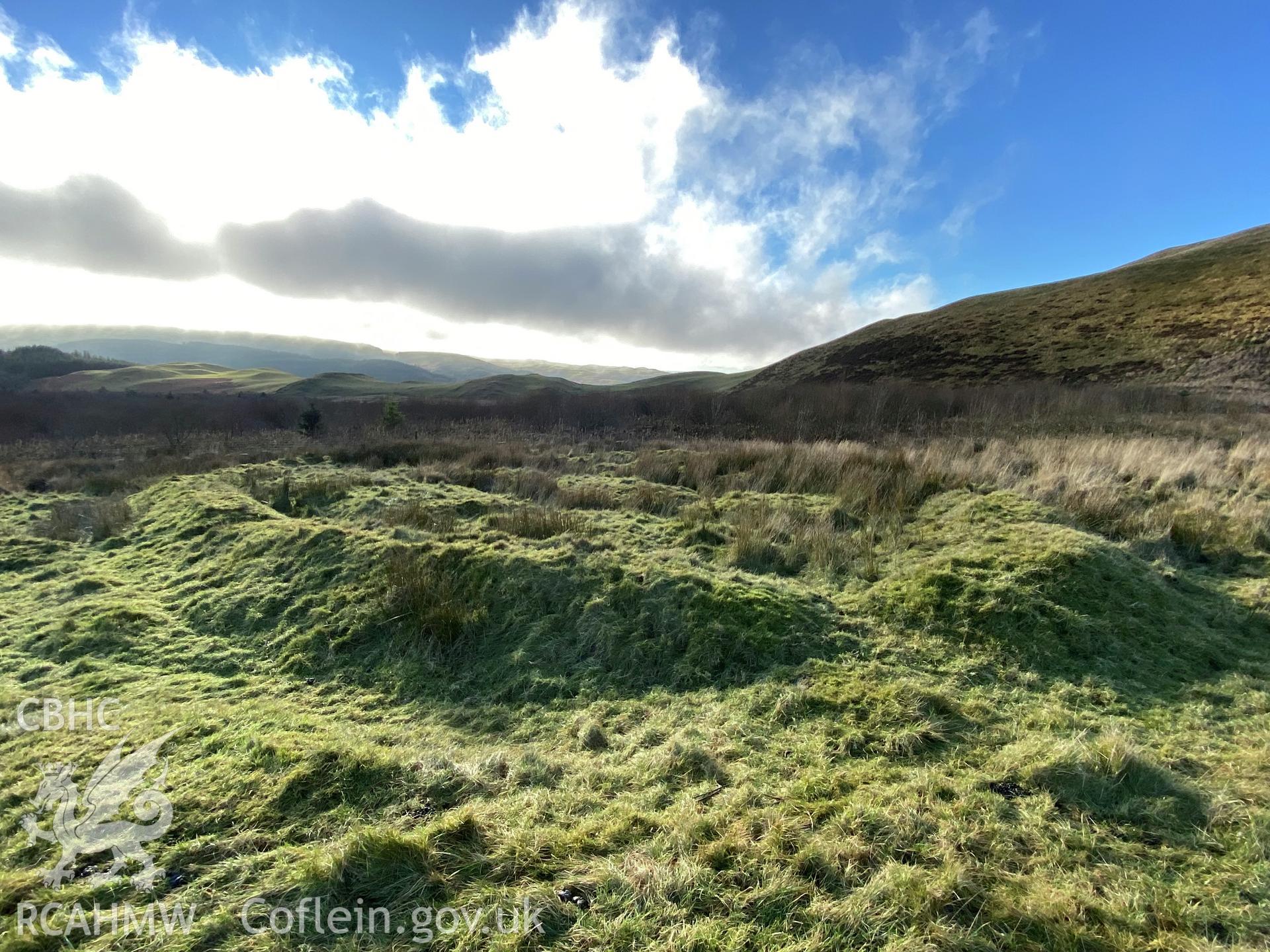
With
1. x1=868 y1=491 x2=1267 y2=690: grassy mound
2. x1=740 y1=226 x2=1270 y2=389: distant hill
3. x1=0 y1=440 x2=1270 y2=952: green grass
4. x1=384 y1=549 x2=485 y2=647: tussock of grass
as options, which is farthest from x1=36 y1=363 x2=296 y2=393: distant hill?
x1=868 y1=491 x2=1267 y2=690: grassy mound

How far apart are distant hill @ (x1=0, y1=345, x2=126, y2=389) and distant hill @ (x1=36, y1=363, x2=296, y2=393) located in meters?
2.98

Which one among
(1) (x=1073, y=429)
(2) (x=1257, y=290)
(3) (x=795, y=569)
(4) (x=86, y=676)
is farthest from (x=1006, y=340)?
(4) (x=86, y=676)

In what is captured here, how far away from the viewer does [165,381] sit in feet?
339

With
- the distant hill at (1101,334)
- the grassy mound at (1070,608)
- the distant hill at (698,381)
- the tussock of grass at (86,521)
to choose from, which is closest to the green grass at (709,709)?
the grassy mound at (1070,608)

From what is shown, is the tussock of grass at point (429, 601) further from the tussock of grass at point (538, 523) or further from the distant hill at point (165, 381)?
the distant hill at point (165, 381)

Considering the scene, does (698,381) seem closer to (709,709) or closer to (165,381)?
(709,709)

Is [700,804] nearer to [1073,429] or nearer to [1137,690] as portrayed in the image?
[1137,690]

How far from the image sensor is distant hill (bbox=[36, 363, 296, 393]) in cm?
8988

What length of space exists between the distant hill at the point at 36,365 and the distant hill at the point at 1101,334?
410ft

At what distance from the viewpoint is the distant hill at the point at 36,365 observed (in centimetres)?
9631

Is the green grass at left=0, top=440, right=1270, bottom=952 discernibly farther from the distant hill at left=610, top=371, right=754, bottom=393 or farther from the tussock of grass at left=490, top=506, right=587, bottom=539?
the distant hill at left=610, top=371, right=754, bottom=393

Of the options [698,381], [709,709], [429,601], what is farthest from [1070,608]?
[698,381]

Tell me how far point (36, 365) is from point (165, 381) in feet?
96.5

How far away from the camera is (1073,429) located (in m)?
22.1
